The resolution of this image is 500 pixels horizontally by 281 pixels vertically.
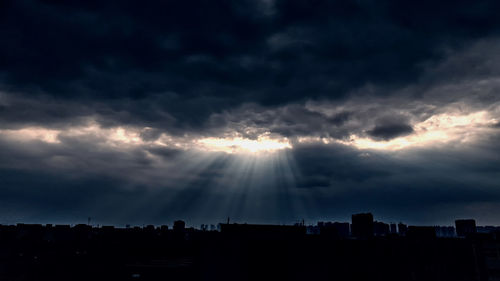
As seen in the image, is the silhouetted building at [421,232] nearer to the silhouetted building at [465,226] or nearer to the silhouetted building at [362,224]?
the silhouetted building at [362,224]

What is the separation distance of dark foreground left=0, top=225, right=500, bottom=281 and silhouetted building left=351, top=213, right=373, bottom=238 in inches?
748

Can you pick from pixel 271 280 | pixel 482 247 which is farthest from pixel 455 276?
pixel 271 280

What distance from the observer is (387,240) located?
7119cm

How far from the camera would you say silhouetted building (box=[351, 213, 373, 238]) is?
3688 inches

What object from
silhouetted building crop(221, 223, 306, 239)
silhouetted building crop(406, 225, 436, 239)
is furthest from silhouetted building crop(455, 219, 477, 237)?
silhouetted building crop(221, 223, 306, 239)

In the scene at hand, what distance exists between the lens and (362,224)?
96562 millimetres

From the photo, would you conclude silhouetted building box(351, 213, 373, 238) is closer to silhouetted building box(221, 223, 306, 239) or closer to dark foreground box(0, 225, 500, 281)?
dark foreground box(0, 225, 500, 281)

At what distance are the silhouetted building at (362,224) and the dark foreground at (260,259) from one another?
19.0m

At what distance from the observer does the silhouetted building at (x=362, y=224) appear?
93.7 metres

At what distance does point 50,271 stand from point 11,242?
76.0ft

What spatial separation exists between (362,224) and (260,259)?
56.1m

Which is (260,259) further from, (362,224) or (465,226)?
(465,226)

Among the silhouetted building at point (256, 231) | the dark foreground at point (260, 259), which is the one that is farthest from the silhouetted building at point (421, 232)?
the silhouetted building at point (256, 231)

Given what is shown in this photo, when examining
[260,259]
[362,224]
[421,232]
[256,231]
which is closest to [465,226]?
[362,224]
